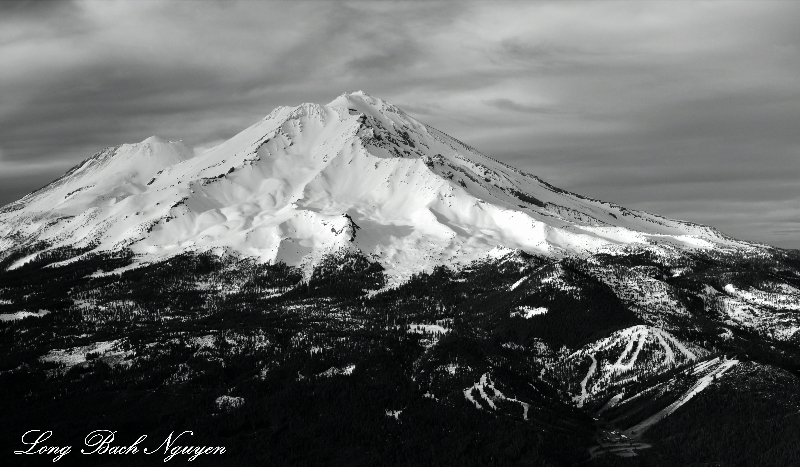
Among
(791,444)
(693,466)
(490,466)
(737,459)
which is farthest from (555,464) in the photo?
(791,444)

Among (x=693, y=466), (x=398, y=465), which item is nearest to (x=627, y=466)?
(x=693, y=466)

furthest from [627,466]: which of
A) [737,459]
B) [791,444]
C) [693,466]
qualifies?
[791,444]

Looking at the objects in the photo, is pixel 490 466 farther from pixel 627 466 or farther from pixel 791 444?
pixel 791 444

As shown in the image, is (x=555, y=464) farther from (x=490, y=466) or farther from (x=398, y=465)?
(x=398, y=465)

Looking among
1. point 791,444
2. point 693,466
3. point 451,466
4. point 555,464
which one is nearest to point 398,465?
point 451,466

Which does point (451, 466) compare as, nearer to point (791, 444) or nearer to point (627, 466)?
point (627, 466)

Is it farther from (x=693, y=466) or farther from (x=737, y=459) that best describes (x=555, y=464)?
(x=737, y=459)
